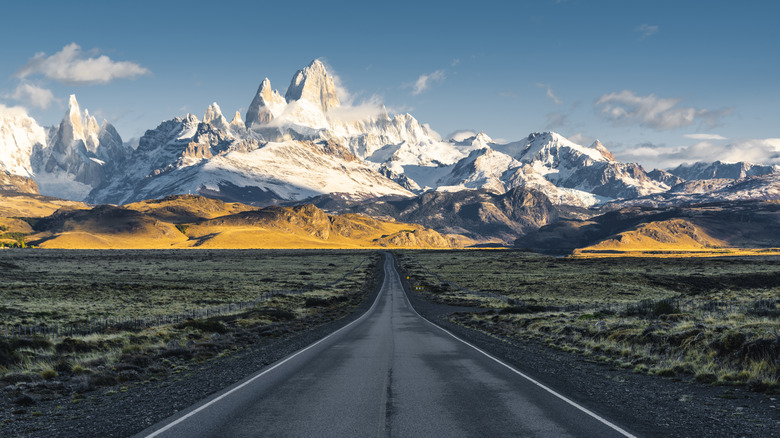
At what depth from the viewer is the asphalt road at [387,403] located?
10.2 meters

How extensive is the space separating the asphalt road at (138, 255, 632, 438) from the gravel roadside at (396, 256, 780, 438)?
2.49ft

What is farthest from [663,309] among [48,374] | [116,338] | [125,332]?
[48,374]

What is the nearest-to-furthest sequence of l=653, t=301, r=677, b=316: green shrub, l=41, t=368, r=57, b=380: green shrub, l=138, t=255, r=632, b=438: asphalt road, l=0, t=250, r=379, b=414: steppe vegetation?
l=138, t=255, r=632, b=438: asphalt road → l=0, t=250, r=379, b=414: steppe vegetation → l=41, t=368, r=57, b=380: green shrub → l=653, t=301, r=677, b=316: green shrub

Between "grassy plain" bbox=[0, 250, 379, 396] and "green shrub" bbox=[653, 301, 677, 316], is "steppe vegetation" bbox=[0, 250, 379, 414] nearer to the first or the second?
"grassy plain" bbox=[0, 250, 379, 396]

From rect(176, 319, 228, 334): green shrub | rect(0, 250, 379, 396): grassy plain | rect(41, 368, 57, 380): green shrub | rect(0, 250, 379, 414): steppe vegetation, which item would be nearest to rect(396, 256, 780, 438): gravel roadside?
rect(0, 250, 379, 414): steppe vegetation

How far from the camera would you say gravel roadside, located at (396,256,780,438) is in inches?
413

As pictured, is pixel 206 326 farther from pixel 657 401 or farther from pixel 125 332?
pixel 657 401

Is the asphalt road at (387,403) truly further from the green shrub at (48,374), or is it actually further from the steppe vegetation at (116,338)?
the green shrub at (48,374)

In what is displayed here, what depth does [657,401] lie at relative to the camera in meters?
12.9

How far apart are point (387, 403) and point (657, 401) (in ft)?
22.5

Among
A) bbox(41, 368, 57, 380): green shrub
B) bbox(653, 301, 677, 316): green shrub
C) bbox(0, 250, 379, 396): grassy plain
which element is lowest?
bbox(0, 250, 379, 396): grassy plain

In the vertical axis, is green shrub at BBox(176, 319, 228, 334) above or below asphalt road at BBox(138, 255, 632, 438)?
below

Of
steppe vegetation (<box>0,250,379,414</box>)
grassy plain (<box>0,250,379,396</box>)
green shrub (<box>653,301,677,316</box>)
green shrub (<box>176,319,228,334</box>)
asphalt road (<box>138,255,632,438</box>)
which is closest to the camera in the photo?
asphalt road (<box>138,255,632,438</box>)

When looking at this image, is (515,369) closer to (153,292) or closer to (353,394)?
(353,394)
